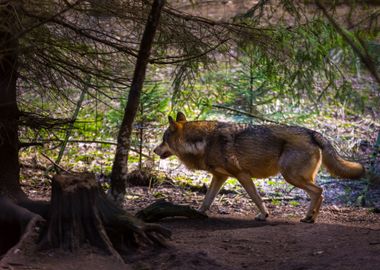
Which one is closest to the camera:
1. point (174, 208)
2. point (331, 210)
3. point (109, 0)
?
point (109, 0)

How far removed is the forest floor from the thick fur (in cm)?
59

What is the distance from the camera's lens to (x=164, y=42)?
8.95 metres

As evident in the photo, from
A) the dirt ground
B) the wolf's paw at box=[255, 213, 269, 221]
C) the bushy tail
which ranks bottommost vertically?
the dirt ground

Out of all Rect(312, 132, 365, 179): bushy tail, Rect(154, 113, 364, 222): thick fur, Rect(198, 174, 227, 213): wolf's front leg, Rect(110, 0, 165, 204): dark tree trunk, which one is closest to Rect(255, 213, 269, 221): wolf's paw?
Rect(154, 113, 364, 222): thick fur

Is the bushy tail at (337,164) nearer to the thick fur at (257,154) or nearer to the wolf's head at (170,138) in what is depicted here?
the thick fur at (257,154)

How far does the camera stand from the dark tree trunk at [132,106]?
814cm

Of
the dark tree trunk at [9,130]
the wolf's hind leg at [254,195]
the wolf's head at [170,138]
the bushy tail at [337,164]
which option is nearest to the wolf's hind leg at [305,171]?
the bushy tail at [337,164]

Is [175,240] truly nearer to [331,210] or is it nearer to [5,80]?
[5,80]

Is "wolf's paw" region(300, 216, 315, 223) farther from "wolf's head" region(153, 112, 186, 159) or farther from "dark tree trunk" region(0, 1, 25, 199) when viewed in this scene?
"dark tree trunk" region(0, 1, 25, 199)

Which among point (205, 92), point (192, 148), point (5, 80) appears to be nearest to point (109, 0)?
point (5, 80)

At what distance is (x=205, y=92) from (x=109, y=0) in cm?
804

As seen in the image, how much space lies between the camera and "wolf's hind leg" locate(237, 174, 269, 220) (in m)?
9.36

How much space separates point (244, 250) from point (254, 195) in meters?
2.45

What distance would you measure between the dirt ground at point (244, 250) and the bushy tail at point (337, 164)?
28.7 inches
